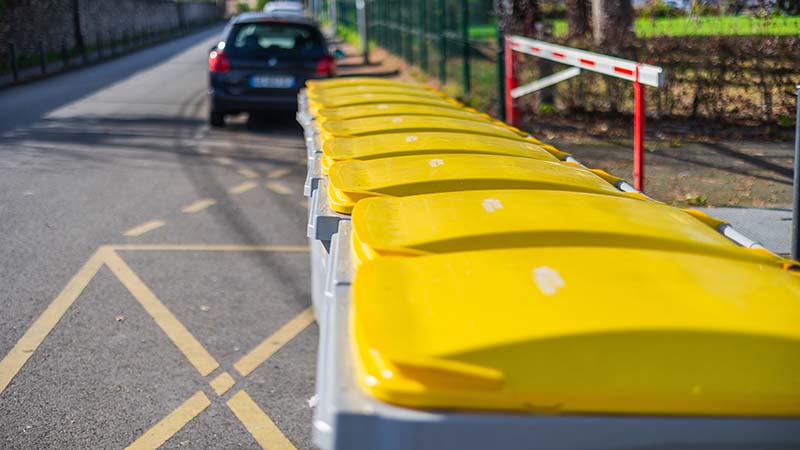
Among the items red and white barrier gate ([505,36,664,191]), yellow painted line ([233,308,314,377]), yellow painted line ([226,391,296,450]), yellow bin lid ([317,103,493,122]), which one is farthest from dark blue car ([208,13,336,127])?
yellow painted line ([226,391,296,450])

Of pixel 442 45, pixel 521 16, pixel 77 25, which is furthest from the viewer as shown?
pixel 77 25

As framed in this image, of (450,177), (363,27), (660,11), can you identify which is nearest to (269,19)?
(660,11)

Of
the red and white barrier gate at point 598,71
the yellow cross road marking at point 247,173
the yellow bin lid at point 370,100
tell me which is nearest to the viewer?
the yellow bin lid at point 370,100

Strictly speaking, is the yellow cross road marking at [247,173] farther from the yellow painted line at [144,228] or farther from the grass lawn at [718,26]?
the grass lawn at [718,26]

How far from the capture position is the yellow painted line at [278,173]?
36.5 feet

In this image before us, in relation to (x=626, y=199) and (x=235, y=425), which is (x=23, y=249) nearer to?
(x=235, y=425)

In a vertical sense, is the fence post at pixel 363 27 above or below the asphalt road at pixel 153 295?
above

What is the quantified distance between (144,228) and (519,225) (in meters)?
5.68

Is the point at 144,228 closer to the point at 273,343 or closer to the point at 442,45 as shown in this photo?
the point at 273,343

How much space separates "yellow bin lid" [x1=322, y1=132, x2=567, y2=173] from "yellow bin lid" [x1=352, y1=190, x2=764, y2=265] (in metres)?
1.24

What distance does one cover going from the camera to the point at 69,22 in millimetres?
32938

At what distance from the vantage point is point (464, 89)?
657 inches

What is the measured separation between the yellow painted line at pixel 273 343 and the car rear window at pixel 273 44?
8961mm

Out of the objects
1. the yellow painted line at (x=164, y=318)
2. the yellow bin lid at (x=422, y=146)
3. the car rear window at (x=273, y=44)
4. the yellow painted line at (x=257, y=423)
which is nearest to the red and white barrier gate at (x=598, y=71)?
the yellow bin lid at (x=422, y=146)
